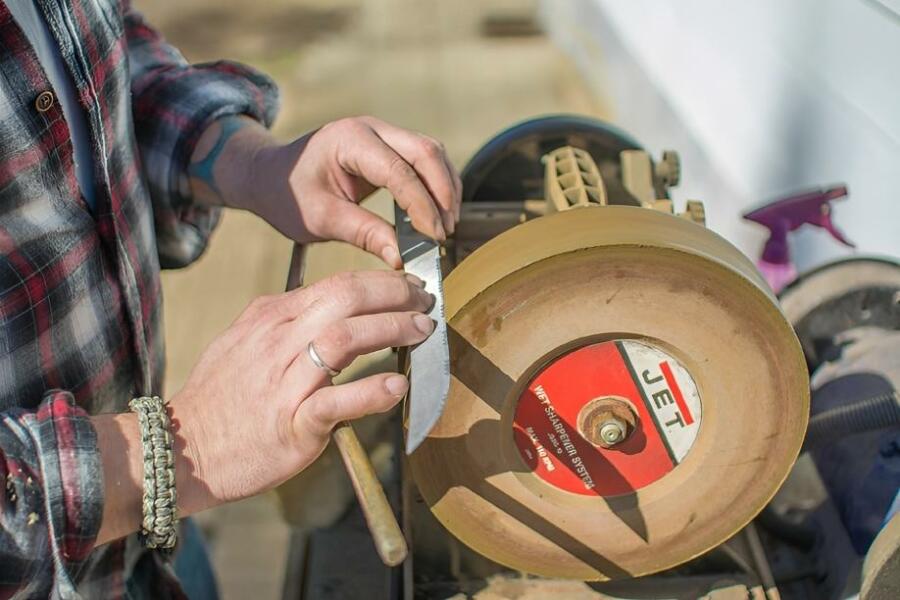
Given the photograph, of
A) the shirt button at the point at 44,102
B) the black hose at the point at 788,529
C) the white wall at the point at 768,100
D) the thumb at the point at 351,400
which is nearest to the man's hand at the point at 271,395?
the thumb at the point at 351,400

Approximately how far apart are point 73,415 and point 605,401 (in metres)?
0.59

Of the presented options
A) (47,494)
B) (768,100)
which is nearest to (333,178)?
(47,494)

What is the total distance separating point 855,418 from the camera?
1223mm

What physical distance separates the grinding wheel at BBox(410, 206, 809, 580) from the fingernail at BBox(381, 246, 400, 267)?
0.20 m

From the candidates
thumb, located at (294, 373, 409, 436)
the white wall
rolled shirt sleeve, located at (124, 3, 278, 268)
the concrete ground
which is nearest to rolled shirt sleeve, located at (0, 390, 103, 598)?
thumb, located at (294, 373, 409, 436)

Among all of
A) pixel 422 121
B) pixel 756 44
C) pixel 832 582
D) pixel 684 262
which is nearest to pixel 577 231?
pixel 684 262

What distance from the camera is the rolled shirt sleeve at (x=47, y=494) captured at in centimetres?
94

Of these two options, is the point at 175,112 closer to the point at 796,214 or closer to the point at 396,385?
the point at 396,385

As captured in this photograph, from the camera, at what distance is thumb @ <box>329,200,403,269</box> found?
1.22m

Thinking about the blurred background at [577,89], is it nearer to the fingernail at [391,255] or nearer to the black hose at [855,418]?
the black hose at [855,418]

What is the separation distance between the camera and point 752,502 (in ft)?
3.43

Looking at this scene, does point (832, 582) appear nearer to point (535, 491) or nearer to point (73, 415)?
point (535, 491)

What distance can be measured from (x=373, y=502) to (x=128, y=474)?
0.29 m

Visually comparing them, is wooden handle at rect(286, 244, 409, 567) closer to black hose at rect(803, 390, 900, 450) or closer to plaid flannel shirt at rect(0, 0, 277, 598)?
plaid flannel shirt at rect(0, 0, 277, 598)
